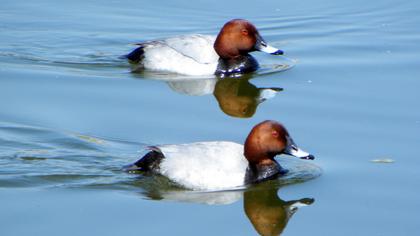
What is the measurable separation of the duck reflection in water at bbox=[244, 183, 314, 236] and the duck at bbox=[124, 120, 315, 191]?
141 mm

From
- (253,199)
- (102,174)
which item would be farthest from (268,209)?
(102,174)

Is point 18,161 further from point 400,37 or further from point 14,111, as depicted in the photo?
point 400,37

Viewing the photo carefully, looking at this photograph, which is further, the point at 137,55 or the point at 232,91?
the point at 137,55

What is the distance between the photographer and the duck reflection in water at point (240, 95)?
1236cm

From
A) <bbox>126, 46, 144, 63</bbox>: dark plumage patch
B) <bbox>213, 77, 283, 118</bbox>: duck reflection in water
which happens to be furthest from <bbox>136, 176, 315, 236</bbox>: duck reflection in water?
<bbox>126, 46, 144, 63</bbox>: dark plumage patch

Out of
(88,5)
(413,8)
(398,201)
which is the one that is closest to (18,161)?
(398,201)

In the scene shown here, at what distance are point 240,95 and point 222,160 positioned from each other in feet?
11.7

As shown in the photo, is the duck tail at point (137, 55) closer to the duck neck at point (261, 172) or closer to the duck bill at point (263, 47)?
the duck bill at point (263, 47)

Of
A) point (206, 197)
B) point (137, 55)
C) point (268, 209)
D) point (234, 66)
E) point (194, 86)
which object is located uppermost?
point (137, 55)

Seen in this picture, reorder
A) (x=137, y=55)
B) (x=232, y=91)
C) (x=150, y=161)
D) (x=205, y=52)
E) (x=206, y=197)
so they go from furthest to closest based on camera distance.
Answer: (x=137, y=55) < (x=205, y=52) < (x=232, y=91) < (x=150, y=161) < (x=206, y=197)

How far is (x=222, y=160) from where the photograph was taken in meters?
9.78

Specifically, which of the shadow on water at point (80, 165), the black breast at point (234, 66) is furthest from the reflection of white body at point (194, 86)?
the shadow on water at point (80, 165)

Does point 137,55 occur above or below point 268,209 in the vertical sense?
above

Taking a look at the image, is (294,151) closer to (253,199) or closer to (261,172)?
(261,172)
